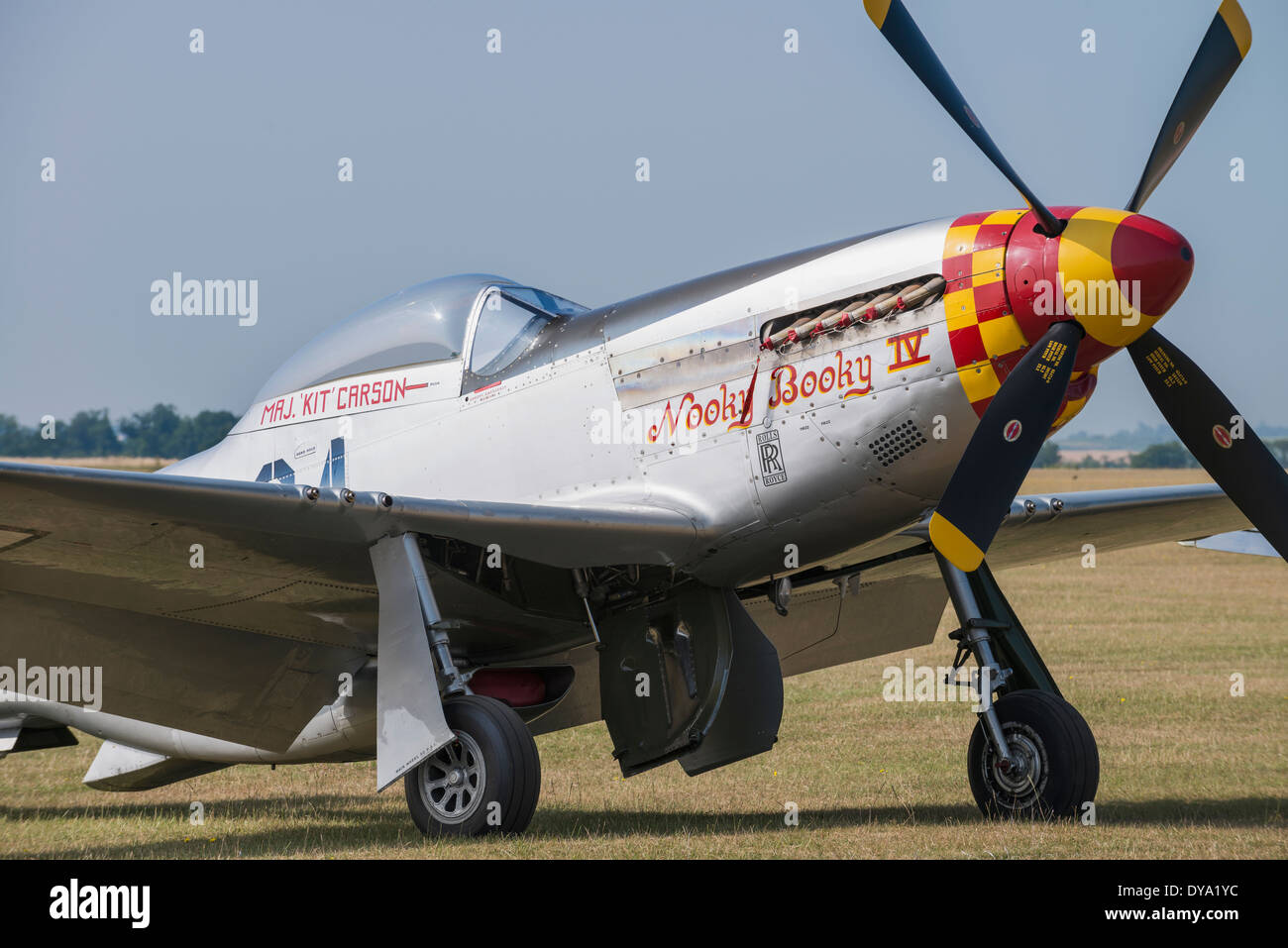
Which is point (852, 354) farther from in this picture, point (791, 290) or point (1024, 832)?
point (1024, 832)

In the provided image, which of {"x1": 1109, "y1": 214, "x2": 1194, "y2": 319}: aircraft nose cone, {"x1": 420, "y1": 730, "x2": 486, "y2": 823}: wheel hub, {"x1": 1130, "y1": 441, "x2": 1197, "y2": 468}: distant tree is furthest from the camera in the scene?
{"x1": 1130, "y1": 441, "x2": 1197, "y2": 468}: distant tree

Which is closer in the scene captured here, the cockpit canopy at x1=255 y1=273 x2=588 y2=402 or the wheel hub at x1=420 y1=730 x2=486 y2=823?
the wheel hub at x1=420 y1=730 x2=486 y2=823

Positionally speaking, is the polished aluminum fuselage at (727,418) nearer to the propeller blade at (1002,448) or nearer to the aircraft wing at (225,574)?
the propeller blade at (1002,448)

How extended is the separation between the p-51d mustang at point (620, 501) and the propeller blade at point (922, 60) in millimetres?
20

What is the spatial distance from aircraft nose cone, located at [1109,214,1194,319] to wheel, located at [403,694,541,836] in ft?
11.7

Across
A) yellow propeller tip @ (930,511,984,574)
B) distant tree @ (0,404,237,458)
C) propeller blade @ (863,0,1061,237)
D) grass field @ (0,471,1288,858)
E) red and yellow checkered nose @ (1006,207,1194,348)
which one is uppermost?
distant tree @ (0,404,237,458)

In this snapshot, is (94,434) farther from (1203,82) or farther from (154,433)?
(1203,82)

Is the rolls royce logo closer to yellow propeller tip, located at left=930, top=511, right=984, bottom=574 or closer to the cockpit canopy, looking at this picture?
yellow propeller tip, located at left=930, top=511, right=984, bottom=574

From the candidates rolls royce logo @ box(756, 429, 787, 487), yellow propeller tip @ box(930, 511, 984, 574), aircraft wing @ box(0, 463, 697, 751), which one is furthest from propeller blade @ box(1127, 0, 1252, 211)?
aircraft wing @ box(0, 463, 697, 751)

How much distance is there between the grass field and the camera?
23.5 ft

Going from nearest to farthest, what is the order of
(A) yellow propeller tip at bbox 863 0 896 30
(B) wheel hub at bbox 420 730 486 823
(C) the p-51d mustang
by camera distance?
(C) the p-51d mustang < (B) wheel hub at bbox 420 730 486 823 < (A) yellow propeller tip at bbox 863 0 896 30

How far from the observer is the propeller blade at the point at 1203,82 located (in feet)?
25.1

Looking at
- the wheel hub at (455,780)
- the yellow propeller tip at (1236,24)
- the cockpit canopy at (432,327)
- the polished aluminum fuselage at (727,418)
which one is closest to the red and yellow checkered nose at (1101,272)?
the polished aluminum fuselage at (727,418)

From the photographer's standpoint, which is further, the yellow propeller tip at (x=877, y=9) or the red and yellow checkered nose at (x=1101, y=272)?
the yellow propeller tip at (x=877, y=9)
